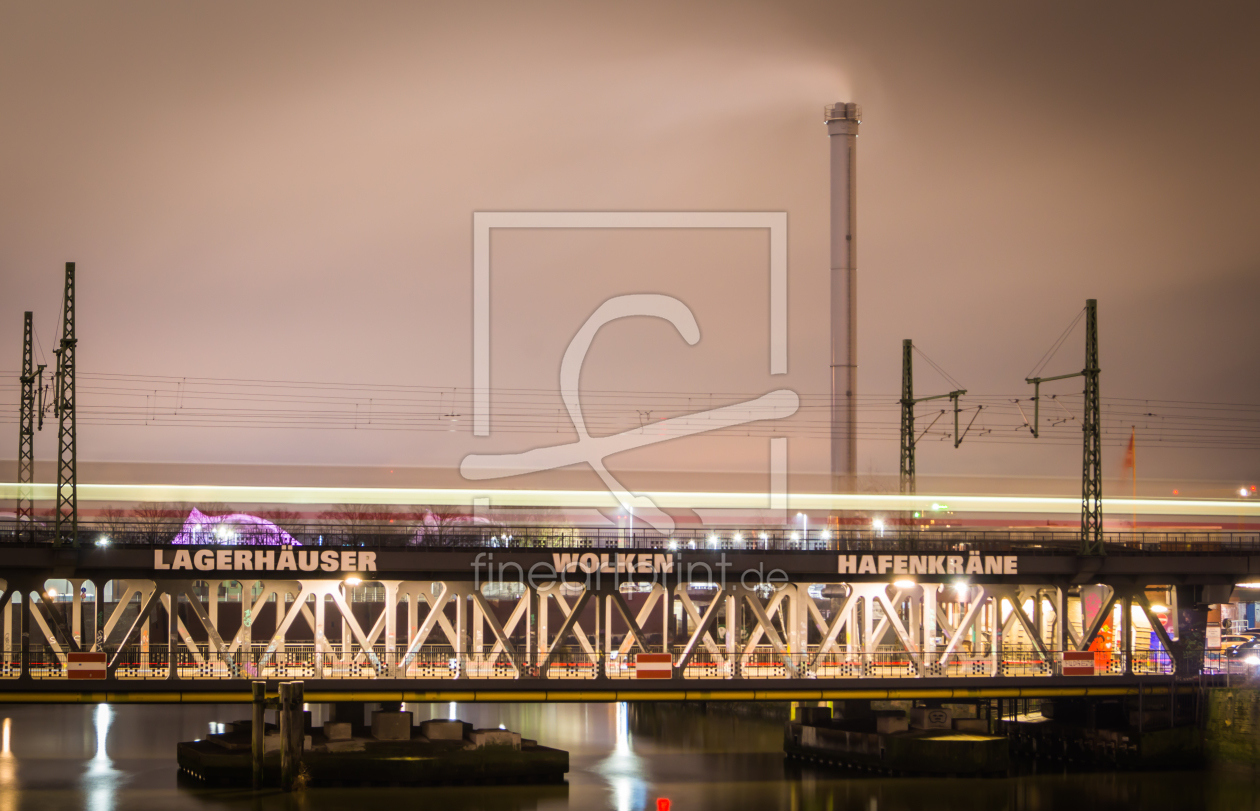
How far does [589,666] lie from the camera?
158 feet

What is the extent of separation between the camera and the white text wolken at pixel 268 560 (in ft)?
152

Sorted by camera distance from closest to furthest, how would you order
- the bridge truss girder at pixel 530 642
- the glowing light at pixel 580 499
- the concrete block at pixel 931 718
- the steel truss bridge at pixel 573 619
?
the steel truss bridge at pixel 573 619
the bridge truss girder at pixel 530 642
the concrete block at pixel 931 718
the glowing light at pixel 580 499

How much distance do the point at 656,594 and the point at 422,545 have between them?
921 cm

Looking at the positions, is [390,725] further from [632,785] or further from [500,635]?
[632,785]

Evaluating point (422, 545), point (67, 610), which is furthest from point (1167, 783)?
point (67, 610)

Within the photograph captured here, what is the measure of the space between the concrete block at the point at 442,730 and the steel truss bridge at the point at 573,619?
8.88 ft

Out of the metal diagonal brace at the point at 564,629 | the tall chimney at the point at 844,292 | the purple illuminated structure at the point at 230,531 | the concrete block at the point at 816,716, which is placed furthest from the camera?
the tall chimney at the point at 844,292

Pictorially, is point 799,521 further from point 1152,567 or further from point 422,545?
point 422,545

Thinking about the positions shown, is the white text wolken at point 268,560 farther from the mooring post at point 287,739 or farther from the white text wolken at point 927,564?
the white text wolken at point 927,564

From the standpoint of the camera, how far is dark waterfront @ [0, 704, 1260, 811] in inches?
1839

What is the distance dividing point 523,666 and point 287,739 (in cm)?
877

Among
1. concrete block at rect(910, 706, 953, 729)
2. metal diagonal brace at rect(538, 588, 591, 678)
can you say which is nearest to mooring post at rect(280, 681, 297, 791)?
metal diagonal brace at rect(538, 588, 591, 678)

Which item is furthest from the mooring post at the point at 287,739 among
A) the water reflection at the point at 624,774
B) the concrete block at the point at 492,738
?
the water reflection at the point at 624,774

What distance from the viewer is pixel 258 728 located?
45344mm
